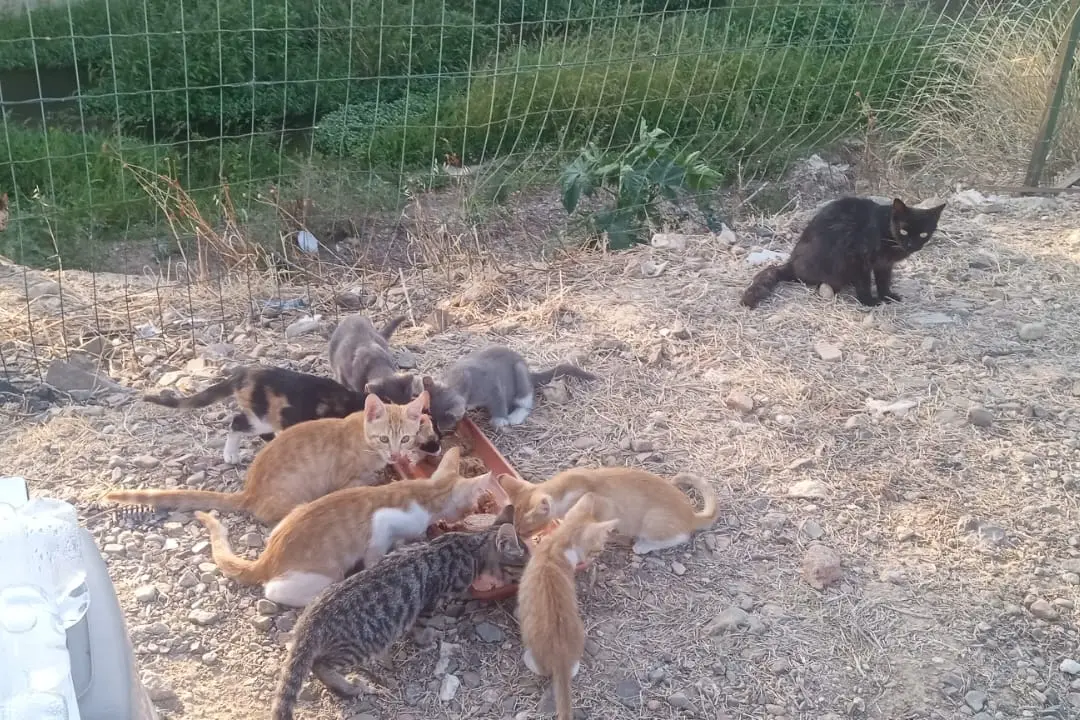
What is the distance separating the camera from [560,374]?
472 centimetres

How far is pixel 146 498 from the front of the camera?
3.72 meters

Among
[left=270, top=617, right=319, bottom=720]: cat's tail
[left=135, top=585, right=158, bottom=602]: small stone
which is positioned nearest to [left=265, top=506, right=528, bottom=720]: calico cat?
[left=270, top=617, right=319, bottom=720]: cat's tail

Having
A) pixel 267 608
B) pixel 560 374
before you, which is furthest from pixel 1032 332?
pixel 267 608

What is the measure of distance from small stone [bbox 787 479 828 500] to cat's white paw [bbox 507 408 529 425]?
122cm

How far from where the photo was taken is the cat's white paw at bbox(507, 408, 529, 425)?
14.7 feet

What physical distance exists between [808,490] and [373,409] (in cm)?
176

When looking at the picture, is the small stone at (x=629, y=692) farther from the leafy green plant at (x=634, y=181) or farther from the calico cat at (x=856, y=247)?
the leafy green plant at (x=634, y=181)

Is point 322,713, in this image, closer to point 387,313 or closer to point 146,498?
point 146,498

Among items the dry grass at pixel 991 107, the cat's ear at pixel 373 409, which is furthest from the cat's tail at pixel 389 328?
the dry grass at pixel 991 107

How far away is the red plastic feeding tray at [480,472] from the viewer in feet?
11.1

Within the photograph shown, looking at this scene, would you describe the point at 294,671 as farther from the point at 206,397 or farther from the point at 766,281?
the point at 766,281

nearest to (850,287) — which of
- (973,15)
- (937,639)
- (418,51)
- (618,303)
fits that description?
(618,303)

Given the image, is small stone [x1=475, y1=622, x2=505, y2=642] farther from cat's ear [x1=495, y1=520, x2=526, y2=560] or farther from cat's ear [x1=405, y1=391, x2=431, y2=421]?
cat's ear [x1=405, y1=391, x2=431, y2=421]

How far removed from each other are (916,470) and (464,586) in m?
1.99
